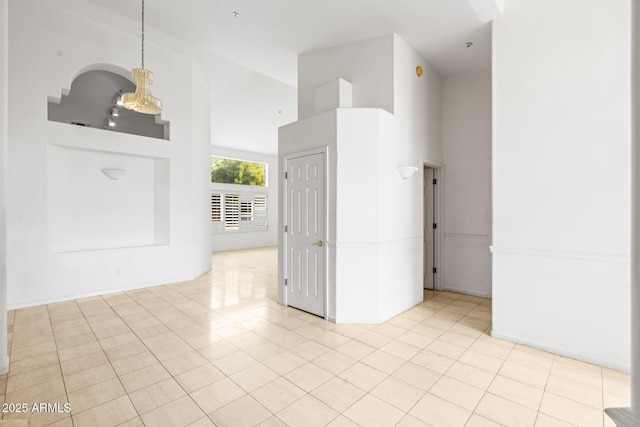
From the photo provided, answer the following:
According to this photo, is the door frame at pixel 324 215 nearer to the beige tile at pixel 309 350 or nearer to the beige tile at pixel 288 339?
the beige tile at pixel 288 339

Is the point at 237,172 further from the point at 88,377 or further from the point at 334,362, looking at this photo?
the point at 334,362

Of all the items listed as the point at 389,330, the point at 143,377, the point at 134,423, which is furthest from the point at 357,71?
the point at 134,423

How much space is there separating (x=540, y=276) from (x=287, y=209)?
3.03 meters

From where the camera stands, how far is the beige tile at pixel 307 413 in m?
1.89

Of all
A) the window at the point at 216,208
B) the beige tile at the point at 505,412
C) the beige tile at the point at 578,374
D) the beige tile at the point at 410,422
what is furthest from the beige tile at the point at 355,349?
the window at the point at 216,208

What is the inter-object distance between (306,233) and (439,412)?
8.03 feet

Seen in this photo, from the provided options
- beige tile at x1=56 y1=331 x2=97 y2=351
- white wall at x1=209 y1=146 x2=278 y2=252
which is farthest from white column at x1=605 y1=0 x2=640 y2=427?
white wall at x1=209 y1=146 x2=278 y2=252

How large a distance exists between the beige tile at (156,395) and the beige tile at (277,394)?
1.91ft

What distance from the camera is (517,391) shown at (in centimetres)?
224

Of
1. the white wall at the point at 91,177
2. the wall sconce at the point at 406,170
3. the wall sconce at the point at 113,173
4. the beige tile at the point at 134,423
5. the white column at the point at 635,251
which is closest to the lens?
the white column at the point at 635,251

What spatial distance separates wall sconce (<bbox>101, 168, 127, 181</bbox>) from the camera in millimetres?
4914

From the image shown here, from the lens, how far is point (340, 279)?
363cm

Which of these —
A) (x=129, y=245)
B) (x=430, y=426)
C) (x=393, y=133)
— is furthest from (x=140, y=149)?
(x=430, y=426)

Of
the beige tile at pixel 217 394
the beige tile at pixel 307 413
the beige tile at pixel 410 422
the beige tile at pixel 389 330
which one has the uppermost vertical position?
the beige tile at pixel 217 394
